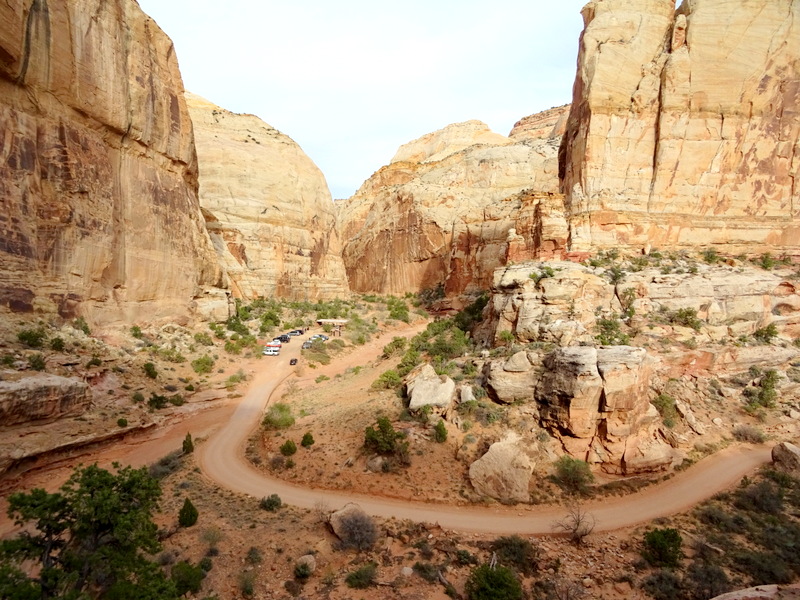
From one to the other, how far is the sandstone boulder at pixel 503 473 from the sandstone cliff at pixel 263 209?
33075mm

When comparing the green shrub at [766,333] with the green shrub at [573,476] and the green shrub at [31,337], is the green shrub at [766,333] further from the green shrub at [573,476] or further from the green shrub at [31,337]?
the green shrub at [31,337]

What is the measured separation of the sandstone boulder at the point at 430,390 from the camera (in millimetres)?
19802

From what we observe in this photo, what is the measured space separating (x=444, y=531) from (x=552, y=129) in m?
82.2

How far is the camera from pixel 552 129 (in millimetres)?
78000

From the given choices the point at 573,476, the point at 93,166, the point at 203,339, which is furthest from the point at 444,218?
the point at 573,476

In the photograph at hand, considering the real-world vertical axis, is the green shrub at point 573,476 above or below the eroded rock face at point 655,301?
below

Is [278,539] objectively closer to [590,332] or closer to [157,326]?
[590,332]

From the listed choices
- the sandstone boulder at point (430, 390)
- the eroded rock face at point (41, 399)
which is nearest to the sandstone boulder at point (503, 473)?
the sandstone boulder at point (430, 390)

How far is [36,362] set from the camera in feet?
53.7

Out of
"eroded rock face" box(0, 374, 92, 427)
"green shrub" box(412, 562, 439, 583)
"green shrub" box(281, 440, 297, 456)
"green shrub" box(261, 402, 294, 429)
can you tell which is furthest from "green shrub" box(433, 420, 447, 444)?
"eroded rock face" box(0, 374, 92, 427)

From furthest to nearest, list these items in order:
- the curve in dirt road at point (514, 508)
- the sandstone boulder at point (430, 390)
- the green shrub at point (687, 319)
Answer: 1. the green shrub at point (687, 319)
2. the sandstone boulder at point (430, 390)
3. the curve in dirt road at point (514, 508)

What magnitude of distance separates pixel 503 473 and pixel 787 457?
12.2 meters

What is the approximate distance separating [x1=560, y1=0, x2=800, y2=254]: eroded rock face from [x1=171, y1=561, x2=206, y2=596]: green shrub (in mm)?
26913

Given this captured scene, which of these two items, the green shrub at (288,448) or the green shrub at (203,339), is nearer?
the green shrub at (288,448)
